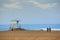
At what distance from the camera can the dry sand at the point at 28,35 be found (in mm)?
1507

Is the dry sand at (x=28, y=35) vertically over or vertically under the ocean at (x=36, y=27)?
under

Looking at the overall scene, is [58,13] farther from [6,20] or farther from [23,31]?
[6,20]

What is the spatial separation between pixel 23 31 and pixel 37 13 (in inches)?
12.7

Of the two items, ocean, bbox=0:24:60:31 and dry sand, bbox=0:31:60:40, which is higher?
ocean, bbox=0:24:60:31

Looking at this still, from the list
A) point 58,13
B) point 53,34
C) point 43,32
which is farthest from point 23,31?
point 58,13

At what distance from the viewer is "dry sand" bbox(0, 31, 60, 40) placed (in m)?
1.51

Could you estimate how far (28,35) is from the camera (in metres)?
1.52

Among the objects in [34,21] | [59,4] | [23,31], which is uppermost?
[59,4]

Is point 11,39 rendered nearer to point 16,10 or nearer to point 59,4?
point 16,10

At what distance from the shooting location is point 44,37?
1518 millimetres

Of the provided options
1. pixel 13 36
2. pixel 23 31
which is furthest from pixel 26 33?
pixel 13 36

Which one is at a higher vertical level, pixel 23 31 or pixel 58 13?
→ pixel 58 13

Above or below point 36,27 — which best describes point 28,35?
below

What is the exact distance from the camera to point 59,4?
1495mm
